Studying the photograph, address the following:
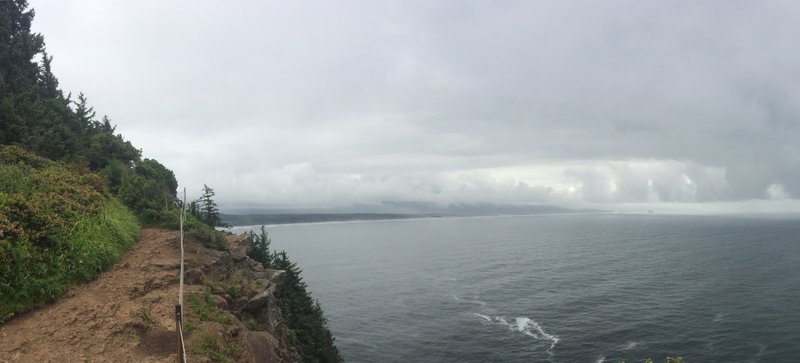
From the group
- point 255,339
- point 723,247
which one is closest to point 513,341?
point 255,339

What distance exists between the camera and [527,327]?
210ft

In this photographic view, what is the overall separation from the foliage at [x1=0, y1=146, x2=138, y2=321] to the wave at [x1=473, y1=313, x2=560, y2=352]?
171ft

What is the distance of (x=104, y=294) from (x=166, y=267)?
333 centimetres

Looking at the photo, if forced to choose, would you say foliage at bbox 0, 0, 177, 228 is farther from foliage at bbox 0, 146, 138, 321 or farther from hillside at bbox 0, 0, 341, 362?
foliage at bbox 0, 146, 138, 321

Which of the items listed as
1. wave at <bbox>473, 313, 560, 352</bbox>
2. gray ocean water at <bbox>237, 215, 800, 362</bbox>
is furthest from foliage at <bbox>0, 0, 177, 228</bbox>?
wave at <bbox>473, 313, 560, 352</bbox>

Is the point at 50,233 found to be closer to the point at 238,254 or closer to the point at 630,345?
the point at 238,254

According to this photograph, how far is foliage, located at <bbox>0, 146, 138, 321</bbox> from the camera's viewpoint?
15453 mm

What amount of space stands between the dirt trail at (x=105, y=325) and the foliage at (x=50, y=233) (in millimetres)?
700

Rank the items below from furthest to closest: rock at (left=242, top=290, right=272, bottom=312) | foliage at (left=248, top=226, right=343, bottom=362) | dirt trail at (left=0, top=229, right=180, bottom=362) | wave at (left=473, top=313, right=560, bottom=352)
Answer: wave at (left=473, top=313, right=560, bottom=352) → foliage at (left=248, top=226, right=343, bottom=362) → rock at (left=242, top=290, right=272, bottom=312) → dirt trail at (left=0, top=229, right=180, bottom=362)

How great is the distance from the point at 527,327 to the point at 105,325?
6050 cm

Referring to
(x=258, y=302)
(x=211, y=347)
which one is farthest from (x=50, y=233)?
(x=211, y=347)

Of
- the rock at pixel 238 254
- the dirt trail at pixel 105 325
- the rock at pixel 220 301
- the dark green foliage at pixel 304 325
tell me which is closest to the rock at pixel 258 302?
the rock at pixel 220 301

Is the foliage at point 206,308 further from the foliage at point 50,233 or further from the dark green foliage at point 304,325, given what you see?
the dark green foliage at point 304,325

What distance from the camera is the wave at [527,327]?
58.6 metres
